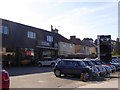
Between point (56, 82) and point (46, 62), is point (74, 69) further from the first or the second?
point (46, 62)

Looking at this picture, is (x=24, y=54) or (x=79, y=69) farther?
(x=24, y=54)

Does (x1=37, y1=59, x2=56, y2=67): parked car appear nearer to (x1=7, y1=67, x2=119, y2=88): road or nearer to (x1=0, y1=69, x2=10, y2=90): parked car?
(x1=7, y1=67, x2=119, y2=88): road

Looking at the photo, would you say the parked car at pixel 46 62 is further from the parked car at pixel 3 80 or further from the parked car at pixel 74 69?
the parked car at pixel 3 80

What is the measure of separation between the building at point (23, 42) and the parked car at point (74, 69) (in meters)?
18.8

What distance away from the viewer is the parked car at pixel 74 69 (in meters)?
25.2

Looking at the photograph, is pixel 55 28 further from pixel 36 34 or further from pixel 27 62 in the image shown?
pixel 27 62

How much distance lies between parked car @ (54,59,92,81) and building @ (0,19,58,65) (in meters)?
18.8

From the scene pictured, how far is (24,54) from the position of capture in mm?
51031

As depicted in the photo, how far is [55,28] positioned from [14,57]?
28.3 m

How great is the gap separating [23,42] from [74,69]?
83.3 ft

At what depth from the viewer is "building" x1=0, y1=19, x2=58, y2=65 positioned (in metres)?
45.5

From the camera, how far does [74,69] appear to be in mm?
25875

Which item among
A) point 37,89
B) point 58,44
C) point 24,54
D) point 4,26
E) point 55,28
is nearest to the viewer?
point 37,89

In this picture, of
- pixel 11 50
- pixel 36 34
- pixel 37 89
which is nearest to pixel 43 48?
pixel 36 34
